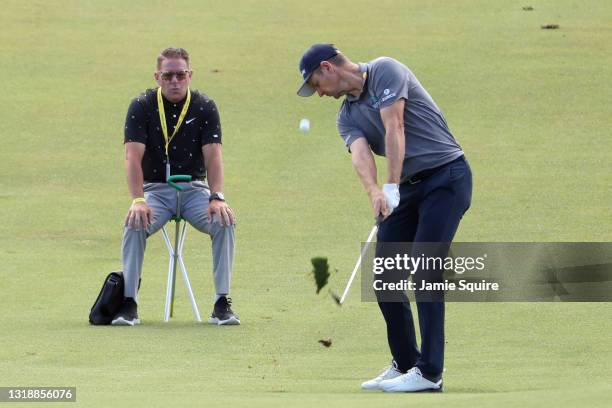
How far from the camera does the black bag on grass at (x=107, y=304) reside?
993cm

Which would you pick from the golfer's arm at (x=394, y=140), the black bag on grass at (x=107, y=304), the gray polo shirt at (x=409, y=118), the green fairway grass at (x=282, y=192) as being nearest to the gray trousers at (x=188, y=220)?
the black bag on grass at (x=107, y=304)

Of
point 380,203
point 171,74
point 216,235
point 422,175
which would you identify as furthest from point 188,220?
point 380,203

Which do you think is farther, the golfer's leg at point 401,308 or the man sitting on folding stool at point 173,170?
the man sitting on folding stool at point 173,170

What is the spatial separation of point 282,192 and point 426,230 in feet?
28.8

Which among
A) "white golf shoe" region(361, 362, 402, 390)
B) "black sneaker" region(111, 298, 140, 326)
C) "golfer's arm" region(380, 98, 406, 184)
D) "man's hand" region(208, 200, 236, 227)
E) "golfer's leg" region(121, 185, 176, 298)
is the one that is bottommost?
"black sneaker" region(111, 298, 140, 326)

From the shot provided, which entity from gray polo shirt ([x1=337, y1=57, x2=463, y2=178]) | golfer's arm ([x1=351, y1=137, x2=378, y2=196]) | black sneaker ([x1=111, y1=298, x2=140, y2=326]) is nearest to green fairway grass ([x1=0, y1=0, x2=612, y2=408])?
black sneaker ([x1=111, y1=298, x2=140, y2=326])

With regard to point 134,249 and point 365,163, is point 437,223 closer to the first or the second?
point 365,163

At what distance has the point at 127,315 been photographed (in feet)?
32.7

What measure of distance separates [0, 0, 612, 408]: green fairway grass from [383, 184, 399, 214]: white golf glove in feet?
3.13

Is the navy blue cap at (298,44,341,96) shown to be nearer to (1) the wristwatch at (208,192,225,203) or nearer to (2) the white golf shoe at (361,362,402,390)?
(2) the white golf shoe at (361,362,402,390)

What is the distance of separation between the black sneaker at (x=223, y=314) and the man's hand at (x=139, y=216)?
0.74 m

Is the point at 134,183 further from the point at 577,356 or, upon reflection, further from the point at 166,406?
the point at 166,406

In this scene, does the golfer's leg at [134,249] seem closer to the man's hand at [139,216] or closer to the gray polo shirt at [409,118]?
the man's hand at [139,216]

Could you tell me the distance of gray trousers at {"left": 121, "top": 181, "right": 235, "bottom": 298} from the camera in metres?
10.1
